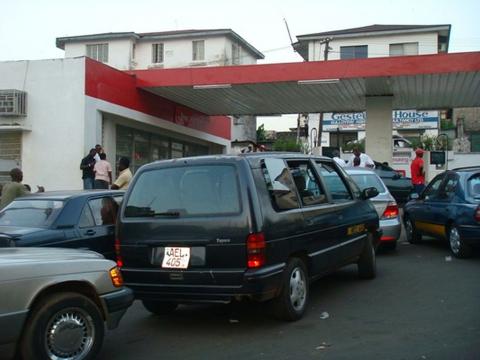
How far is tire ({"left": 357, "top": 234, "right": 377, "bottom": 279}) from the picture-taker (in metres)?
7.79

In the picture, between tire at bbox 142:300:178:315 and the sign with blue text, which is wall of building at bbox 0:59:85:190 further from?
the sign with blue text

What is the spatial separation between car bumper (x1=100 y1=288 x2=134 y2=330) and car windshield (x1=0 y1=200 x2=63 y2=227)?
91.3 inches

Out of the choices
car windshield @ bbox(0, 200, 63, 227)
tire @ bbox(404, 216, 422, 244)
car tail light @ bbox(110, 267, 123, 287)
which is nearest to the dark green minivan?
car tail light @ bbox(110, 267, 123, 287)

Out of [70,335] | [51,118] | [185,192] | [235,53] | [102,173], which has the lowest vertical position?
[70,335]

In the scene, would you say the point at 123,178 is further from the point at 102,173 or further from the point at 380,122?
the point at 380,122

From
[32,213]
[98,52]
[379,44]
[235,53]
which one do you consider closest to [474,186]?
[32,213]

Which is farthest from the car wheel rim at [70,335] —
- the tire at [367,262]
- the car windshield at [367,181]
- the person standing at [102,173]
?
the person standing at [102,173]

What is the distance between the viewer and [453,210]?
9359 mm

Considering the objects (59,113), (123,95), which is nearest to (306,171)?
(59,113)

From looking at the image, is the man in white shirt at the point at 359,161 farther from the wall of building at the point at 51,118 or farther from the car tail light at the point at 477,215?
the wall of building at the point at 51,118

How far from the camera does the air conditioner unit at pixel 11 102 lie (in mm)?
15203

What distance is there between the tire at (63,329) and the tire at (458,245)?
640cm

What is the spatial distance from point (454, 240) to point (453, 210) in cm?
49

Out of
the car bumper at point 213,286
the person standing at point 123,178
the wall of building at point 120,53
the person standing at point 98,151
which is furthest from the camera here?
the wall of building at point 120,53
